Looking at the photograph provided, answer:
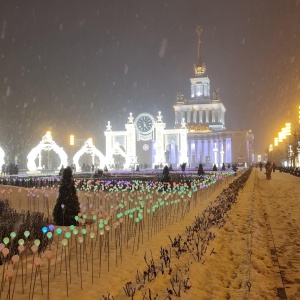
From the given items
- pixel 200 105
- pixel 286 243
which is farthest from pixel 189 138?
pixel 286 243

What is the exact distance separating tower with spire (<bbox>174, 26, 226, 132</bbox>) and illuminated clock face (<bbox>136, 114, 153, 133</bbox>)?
121ft

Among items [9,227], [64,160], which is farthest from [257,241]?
[64,160]

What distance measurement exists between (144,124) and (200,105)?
4499 cm

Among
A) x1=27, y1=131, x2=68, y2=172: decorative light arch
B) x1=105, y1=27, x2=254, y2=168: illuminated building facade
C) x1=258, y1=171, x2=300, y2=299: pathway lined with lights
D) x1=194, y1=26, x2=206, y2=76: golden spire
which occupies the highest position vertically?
x1=194, y1=26, x2=206, y2=76: golden spire

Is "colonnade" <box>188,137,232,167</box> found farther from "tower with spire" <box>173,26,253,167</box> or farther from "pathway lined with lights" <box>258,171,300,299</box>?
"pathway lined with lights" <box>258,171,300,299</box>

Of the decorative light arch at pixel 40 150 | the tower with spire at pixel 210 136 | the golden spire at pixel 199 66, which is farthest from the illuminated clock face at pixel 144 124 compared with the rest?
the golden spire at pixel 199 66

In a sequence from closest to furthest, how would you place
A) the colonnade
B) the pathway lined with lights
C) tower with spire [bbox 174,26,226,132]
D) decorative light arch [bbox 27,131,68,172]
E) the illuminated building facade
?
the pathway lined with lights < decorative light arch [bbox 27,131,68,172] < the illuminated building facade < the colonnade < tower with spire [bbox 174,26,226,132]

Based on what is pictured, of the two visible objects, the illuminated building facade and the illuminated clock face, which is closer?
the illuminated building facade

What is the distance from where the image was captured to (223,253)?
8.23 meters

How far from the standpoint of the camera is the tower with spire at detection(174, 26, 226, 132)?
112 meters

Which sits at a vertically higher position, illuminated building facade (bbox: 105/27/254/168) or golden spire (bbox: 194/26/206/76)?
golden spire (bbox: 194/26/206/76)

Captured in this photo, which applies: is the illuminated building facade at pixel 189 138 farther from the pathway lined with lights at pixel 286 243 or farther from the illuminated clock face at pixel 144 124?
the pathway lined with lights at pixel 286 243

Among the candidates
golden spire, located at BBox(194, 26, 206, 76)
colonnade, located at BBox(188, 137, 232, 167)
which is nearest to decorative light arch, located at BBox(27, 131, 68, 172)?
colonnade, located at BBox(188, 137, 232, 167)

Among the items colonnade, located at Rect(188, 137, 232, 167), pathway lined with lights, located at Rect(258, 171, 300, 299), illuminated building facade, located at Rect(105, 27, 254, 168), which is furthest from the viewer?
colonnade, located at Rect(188, 137, 232, 167)
